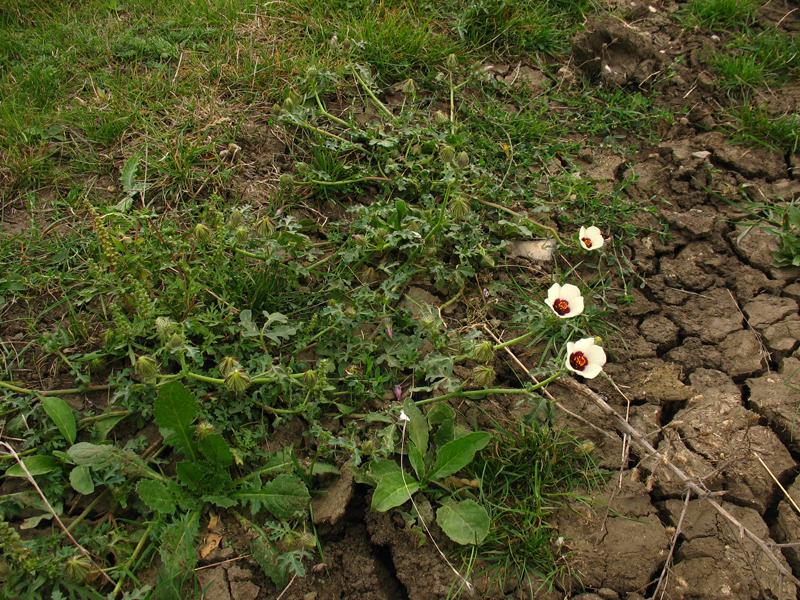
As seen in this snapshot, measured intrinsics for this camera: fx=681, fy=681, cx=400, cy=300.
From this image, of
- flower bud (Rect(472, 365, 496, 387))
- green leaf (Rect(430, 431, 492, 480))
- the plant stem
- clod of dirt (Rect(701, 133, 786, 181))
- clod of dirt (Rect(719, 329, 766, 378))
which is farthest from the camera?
clod of dirt (Rect(701, 133, 786, 181))

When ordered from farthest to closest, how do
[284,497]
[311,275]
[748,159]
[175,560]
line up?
1. [748,159]
2. [311,275]
3. [284,497]
4. [175,560]

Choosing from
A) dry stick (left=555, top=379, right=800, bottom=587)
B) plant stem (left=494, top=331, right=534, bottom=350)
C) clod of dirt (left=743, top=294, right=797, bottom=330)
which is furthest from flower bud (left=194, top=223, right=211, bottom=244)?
clod of dirt (left=743, top=294, right=797, bottom=330)

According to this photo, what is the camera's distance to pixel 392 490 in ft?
6.56

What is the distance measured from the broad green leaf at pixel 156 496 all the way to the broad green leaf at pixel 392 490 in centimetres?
58

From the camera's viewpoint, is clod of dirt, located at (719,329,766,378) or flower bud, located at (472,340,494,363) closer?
flower bud, located at (472,340,494,363)

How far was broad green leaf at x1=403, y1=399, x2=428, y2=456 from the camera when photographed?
210 cm

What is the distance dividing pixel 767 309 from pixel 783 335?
5.3 inches

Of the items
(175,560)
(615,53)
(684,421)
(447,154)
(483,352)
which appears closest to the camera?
(175,560)

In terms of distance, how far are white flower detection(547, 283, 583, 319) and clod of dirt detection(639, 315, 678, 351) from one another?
414 mm

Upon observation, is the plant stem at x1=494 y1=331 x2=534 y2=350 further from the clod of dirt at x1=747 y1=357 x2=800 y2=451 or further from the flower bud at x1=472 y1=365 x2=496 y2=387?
the clod of dirt at x1=747 y1=357 x2=800 y2=451

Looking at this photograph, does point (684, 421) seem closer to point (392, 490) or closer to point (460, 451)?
point (460, 451)

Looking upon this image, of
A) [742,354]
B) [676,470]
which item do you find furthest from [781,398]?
[676,470]

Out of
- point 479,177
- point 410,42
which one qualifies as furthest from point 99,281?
point 410,42

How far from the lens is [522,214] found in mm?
2781
